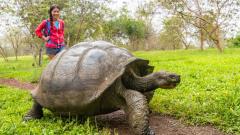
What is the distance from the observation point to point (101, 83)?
381 cm

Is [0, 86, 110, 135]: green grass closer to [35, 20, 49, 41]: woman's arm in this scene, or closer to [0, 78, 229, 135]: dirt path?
[0, 78, 229, 135]: dirt path

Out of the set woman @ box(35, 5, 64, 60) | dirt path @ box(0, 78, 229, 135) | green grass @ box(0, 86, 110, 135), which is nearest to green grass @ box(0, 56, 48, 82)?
woman @ box(35, 5, 64, 60)

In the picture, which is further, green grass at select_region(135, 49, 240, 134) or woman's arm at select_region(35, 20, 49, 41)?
woman's arm at select_region(35, 20, 49, 41)

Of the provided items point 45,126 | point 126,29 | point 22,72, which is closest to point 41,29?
point 45,126

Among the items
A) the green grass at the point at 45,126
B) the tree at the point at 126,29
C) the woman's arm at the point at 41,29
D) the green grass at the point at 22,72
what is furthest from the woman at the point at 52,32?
the tree at the point at 126,29

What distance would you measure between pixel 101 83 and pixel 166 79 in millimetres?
764

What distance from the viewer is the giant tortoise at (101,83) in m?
3.72

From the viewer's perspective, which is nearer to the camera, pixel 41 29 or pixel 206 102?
pixel 206 102

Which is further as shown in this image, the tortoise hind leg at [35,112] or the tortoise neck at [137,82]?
the tortoise hind leg at [35,112]

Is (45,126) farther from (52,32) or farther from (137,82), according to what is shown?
(52,32)

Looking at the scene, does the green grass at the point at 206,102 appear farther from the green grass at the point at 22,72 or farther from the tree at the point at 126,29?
the tree at the point at 126,29

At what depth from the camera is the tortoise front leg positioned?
3.49 m

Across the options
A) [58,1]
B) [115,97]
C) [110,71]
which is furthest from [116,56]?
[58,1]

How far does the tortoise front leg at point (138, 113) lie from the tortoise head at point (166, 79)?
29 centimetres
